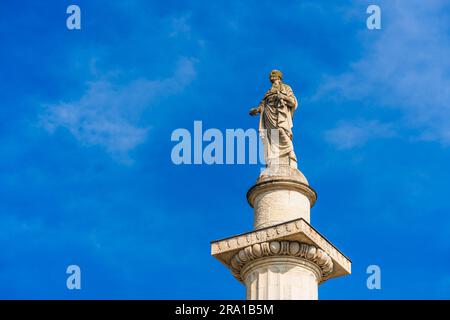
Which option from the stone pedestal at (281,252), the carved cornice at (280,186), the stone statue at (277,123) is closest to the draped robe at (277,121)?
the stone statue at (277,123)

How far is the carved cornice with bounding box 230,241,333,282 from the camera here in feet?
88.3

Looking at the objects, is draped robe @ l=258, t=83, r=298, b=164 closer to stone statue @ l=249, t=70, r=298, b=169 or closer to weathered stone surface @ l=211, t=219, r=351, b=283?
stone statue @ l=249, t=70, r=298, b=169

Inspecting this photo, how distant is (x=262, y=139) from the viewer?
29.6 meters

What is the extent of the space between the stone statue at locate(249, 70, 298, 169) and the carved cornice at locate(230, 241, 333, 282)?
265cm

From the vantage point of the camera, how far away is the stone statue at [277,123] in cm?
2909

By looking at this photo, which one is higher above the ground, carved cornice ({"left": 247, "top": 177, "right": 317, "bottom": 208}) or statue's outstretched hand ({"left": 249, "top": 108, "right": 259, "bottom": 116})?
statue's outstretched hand ({"left": 249, "top": 108, "right": 259, "bottom": 116})

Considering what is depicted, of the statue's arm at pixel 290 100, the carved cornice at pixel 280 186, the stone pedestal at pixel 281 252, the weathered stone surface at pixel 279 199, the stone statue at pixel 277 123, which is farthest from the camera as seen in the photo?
the statue's arm at pixel 290 100

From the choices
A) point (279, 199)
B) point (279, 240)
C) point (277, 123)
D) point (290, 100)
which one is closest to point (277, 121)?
point (277, 123)

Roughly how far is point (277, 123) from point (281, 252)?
4.00 metres

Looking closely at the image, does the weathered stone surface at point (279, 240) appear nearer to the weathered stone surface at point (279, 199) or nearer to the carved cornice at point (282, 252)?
the carved cornice at point (282, 252)

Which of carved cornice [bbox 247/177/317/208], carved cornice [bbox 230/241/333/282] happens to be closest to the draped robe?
carved cornice [bbox 247/177/317/208]

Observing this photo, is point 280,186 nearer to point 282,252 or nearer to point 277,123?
point 282,252
